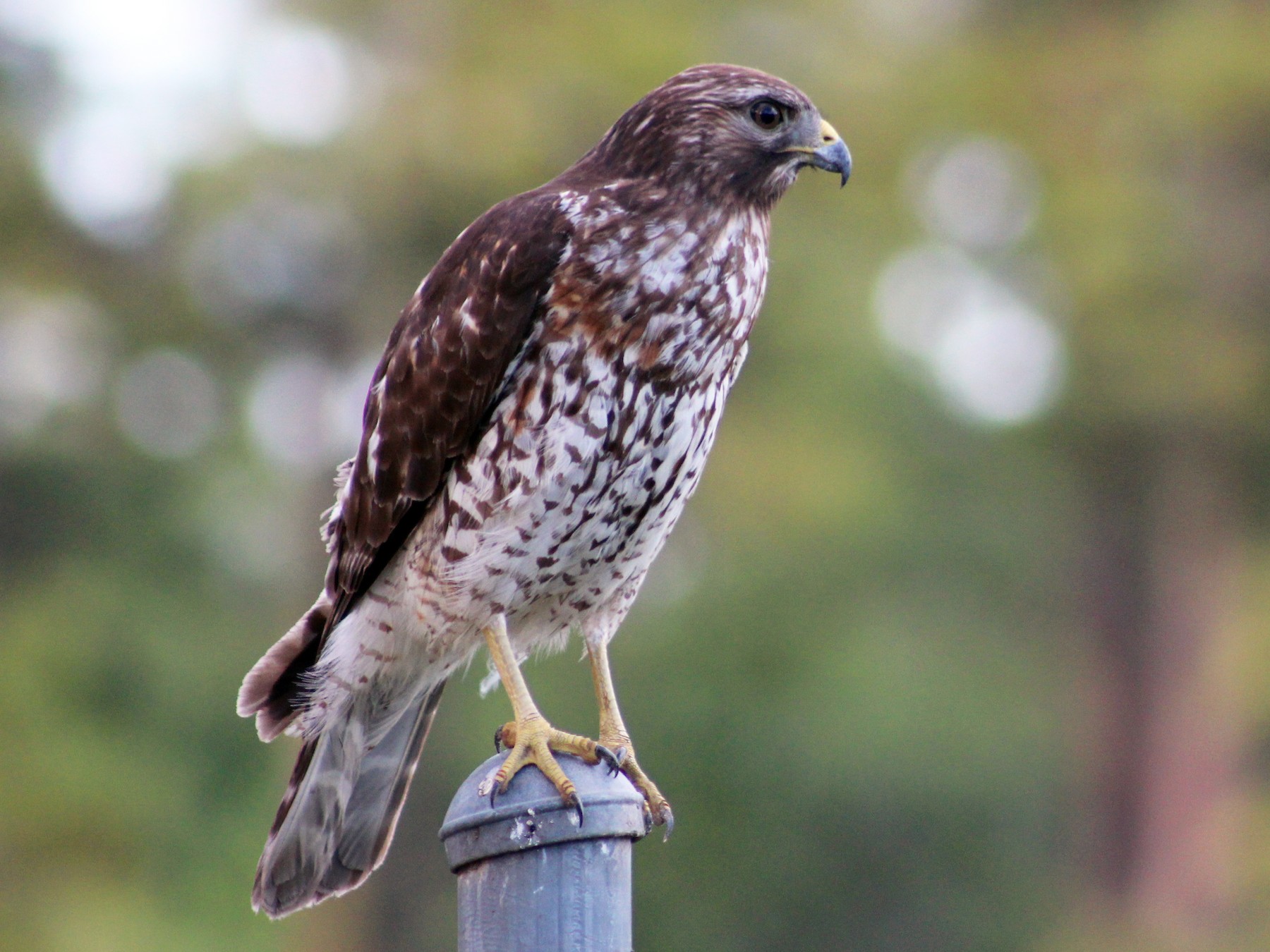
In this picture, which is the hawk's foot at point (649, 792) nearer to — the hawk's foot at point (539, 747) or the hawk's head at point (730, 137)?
the hawk's foot at point (539, 747)

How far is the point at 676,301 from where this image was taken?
11.2 ft

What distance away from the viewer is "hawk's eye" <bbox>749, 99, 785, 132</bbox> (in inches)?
143

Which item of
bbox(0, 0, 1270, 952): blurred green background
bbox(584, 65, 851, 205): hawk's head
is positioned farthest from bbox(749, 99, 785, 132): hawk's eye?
bbox(0, 0, 1270, 952): blurred green background

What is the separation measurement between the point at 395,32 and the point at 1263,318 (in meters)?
5.70

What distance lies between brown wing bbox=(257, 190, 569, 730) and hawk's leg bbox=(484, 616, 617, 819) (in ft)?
1.34

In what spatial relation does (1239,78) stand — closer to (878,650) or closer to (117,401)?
(878,650)

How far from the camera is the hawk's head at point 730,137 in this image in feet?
11.8

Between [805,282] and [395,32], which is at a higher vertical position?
[395,32]

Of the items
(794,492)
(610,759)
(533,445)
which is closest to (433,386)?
(533,445)

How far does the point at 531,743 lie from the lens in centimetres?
320

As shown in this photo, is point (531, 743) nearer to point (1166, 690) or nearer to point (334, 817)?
point (334, 817)

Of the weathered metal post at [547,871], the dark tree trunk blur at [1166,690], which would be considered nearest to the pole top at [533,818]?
the weathered metal post at [547,871]

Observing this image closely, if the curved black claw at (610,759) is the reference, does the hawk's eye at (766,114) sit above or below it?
above

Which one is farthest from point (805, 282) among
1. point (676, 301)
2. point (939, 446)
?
point (676, 301)
